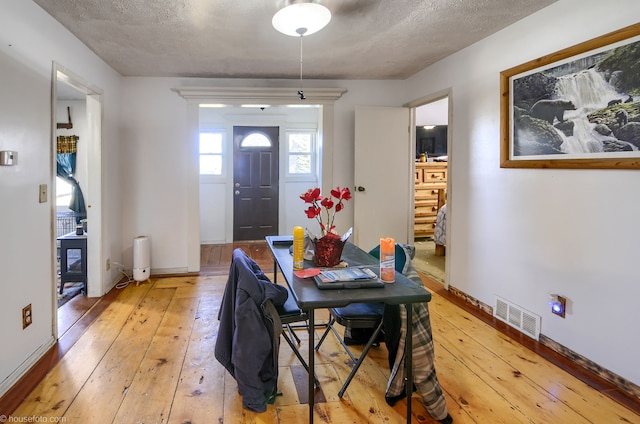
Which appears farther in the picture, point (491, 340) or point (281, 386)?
point (491, 340)

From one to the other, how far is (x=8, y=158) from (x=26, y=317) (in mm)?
963

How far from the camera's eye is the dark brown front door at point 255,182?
20.8 feet

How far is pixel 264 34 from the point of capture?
2963 mm

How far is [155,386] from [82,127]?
181 inches

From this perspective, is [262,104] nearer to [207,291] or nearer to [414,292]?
[207,291]

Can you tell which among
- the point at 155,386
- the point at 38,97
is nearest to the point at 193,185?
the point at 38,97

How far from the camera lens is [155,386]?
2074 mm

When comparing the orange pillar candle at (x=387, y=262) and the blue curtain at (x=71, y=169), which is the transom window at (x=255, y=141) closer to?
the blue curtain at (x=71, y=169)

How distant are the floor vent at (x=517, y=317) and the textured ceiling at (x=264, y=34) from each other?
2.13 metres

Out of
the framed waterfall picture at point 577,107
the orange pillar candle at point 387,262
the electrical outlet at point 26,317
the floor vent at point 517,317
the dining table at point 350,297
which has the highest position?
the framed waterfall picture at point 577,107

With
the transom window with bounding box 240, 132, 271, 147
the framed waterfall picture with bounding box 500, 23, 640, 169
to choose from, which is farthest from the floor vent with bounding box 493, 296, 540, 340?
the transom window with bounding box 240, 132, 271, 147

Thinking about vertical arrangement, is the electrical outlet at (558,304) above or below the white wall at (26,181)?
below

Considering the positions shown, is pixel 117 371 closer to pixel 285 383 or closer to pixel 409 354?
pixel 285 383

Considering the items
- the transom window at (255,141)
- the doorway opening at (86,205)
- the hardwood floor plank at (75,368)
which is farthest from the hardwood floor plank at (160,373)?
the transom window at (255,141)
